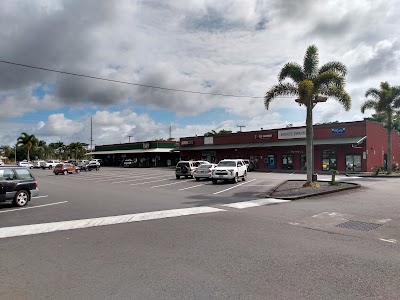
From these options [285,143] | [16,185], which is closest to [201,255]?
[16,185]

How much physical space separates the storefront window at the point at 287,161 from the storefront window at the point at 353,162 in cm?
753

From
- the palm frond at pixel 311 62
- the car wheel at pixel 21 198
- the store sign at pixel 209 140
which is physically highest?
the palm frond at pixel 311 62

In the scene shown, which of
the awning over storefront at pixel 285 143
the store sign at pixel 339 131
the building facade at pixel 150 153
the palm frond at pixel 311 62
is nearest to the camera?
the palm frond at pixel 311 62

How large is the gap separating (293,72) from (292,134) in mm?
27186

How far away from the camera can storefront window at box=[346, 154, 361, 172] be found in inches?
1527

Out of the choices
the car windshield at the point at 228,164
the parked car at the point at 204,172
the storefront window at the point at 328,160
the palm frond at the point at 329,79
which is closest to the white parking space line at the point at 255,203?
the palm frond at the point at 329,79

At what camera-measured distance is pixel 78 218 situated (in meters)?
10.7

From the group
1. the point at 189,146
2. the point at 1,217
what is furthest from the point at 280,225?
the point at 189,146

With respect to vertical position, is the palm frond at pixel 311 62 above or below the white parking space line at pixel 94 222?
above

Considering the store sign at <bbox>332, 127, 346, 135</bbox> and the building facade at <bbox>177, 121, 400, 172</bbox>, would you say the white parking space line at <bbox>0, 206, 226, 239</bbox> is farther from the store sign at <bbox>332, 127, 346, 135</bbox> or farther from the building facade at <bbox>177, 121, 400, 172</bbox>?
the store sign at <bbox>332, 127, 346, 135</bbox>

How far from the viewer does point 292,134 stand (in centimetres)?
4650

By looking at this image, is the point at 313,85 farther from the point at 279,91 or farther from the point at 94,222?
the point at 94,222

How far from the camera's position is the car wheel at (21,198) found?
13459 millimetres

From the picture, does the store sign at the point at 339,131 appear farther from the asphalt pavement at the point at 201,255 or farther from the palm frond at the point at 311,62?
the asphalt pavement at the point at 201,255
